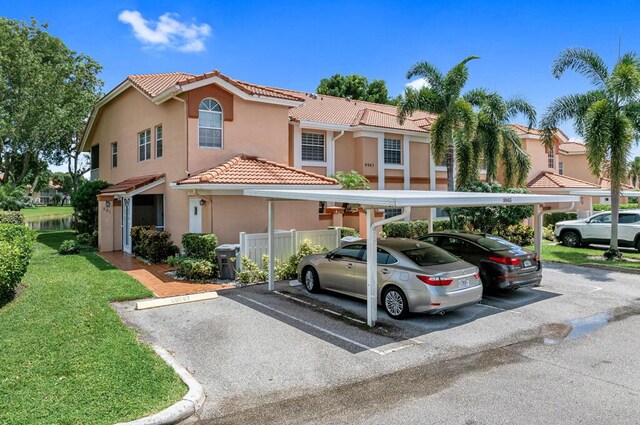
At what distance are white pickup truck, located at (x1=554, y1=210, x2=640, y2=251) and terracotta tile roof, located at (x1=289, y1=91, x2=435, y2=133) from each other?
8875 mm

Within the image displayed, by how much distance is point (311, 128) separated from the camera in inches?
835

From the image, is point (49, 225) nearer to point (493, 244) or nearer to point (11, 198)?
point (11, 198)

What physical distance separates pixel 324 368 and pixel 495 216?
626 inches

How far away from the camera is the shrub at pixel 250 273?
39.9ft

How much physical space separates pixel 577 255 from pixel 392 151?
10261 mm

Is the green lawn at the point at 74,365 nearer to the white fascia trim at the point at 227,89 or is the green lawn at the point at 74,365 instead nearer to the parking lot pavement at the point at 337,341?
the parking lot pavement at the point at 337,341

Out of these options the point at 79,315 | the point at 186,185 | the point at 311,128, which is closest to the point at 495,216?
the point at 311,128

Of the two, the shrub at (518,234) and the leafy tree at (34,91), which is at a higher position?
the leafy tree at (34,91)

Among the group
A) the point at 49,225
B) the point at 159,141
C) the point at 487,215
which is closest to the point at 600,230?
the point at 487,215

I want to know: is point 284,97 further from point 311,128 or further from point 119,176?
point 119,176

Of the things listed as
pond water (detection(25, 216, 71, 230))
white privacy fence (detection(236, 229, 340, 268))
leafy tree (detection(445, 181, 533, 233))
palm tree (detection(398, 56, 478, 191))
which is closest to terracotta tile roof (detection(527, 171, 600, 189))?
leafy tree (detection(445, 181, 533, 233))

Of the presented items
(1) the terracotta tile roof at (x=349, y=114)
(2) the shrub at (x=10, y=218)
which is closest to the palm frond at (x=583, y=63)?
(1) the terracotta tile roof at (x=349, y=114)

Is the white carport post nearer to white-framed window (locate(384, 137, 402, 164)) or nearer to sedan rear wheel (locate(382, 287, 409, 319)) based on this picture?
sedan rear wheel (locate(382, 287, 409, 319))

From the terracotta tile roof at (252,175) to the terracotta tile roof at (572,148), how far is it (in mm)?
27342
